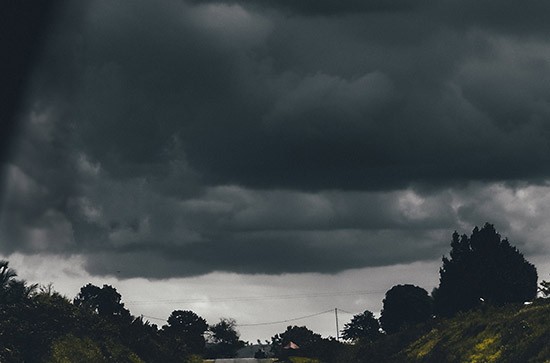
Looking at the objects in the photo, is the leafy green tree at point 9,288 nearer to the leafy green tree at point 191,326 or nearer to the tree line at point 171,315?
the tree line at point 171,315

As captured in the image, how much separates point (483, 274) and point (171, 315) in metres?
76.8

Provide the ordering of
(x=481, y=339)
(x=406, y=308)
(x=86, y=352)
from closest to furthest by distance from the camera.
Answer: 1. (x=481, y=339)
2. (x=86, y=352)
3. (x=406, y=308)

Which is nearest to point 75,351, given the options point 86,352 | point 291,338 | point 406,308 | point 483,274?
point 86,352

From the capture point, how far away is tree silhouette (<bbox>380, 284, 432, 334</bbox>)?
123m

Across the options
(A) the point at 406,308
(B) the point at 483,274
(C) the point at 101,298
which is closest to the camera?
(B) the point at 483,274

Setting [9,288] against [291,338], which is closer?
[9,288]

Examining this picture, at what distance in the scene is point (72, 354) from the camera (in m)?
62.8

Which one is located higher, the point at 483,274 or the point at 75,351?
the point at 483,274

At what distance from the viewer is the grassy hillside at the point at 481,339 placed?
159ft

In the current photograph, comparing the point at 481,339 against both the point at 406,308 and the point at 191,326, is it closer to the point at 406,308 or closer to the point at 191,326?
the point at 406,308

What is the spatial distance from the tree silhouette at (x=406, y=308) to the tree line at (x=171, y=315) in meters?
0.14

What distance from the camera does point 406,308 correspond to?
403 feet

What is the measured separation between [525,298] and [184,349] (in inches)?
1415

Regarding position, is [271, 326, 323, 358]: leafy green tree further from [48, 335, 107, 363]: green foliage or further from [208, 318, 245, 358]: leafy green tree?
[48, 335, 107, 363]: green foliage
